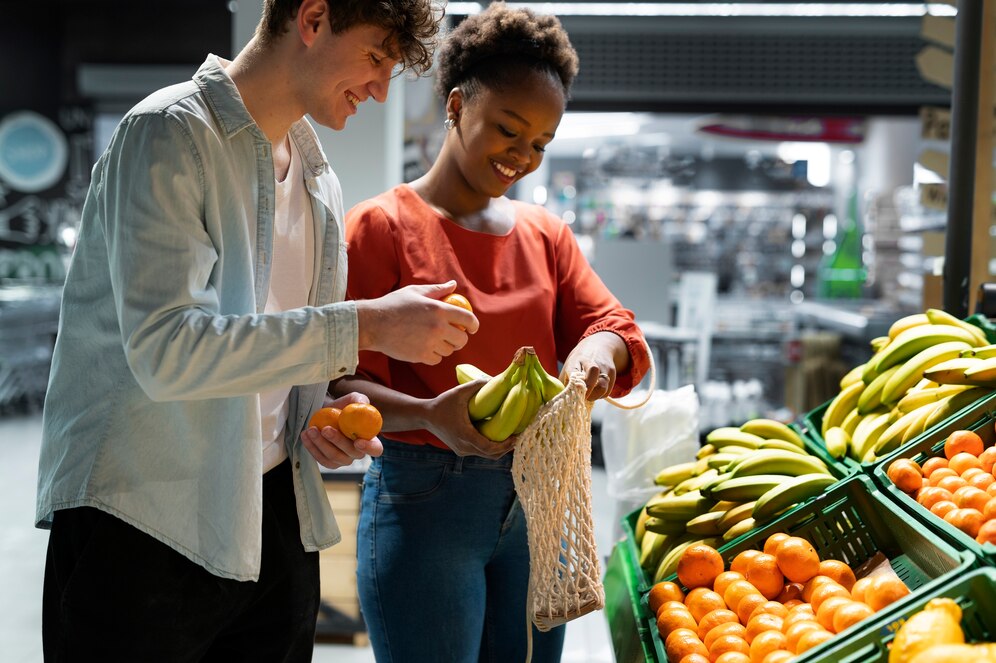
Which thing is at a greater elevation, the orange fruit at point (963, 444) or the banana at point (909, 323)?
the banana at point (909, 323)

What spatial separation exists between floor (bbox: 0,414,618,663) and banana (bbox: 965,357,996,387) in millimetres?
1521

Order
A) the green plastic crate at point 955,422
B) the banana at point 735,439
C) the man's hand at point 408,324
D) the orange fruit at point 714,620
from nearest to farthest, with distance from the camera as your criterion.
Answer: the man's hand at point 408,324, the orange fruit at point 714,620, the green plastic crate at point 955,422, the banana at point 735,439

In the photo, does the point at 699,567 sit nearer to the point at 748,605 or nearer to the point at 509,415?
the point at 748,605

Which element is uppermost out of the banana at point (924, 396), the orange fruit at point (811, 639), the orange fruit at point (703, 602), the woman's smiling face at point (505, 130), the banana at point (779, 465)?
the woman's smiling face at point (505, 130)

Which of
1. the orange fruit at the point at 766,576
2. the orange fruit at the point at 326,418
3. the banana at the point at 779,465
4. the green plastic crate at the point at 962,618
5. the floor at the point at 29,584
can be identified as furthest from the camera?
the floor at the point at 29,584

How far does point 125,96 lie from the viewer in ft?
28.5

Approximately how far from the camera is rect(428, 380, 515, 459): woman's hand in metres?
1.49

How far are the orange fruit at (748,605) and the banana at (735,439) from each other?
2.53 ft

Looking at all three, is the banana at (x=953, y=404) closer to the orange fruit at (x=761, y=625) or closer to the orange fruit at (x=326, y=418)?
the orange fruit at (x=761, y=625)

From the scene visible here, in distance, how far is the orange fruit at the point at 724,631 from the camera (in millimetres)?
1512

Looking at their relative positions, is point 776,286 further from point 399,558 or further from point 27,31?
point 399,558

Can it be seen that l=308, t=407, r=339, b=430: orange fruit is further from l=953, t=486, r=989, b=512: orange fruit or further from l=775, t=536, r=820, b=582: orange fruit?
l=953, t=486, r=989, b=512: orange fruit

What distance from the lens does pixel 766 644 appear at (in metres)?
1.41

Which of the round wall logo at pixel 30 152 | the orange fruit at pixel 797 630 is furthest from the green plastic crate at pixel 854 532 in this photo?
the round wall logo at pixel 30 152
